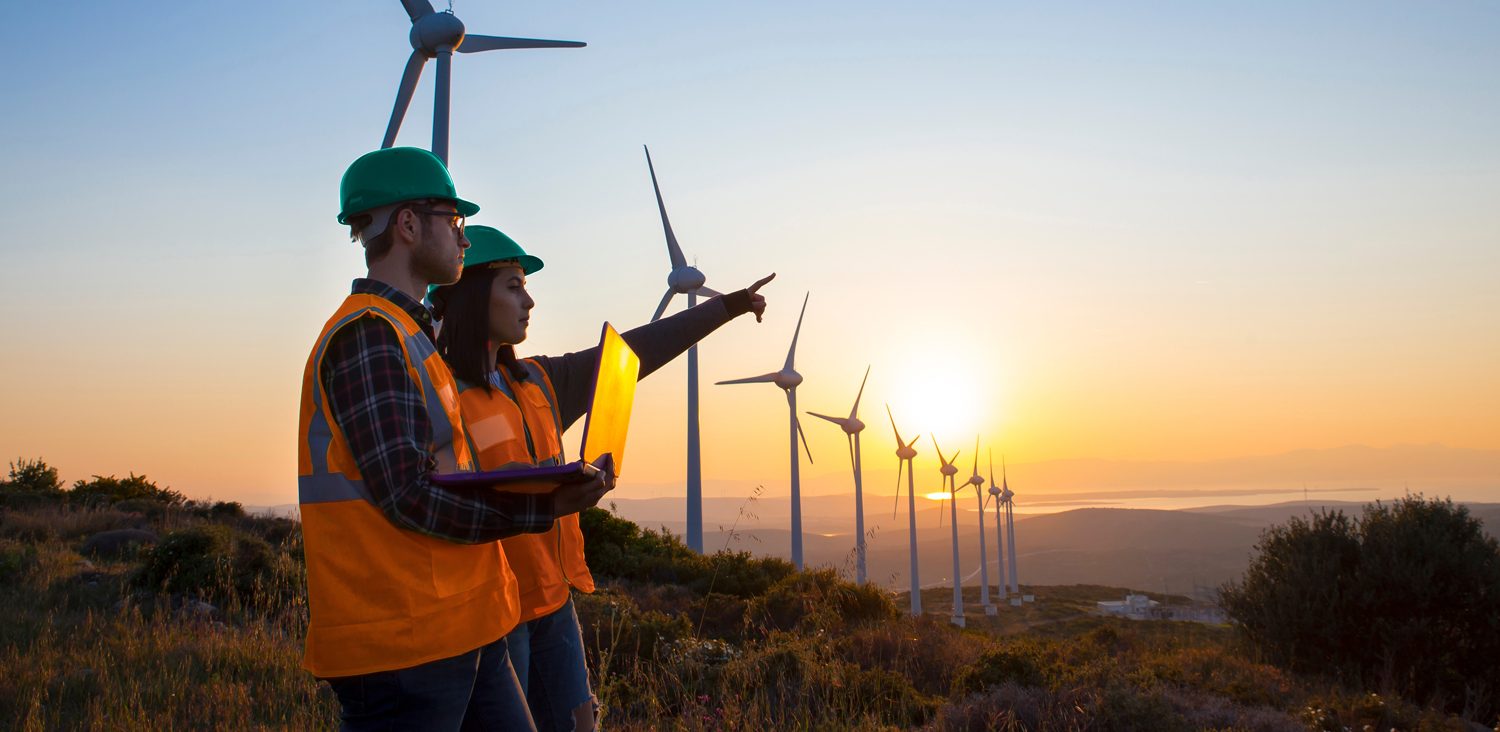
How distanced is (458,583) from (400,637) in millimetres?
169

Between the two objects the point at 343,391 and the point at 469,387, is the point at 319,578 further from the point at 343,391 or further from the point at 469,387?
the point at 469,387

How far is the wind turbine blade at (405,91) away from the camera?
37.6 feet

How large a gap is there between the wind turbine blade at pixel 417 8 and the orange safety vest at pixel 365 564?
43.5 ft

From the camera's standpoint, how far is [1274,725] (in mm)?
8242

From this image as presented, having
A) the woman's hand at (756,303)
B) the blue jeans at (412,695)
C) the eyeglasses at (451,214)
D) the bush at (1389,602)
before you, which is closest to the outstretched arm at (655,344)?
the woman's hand at (756,303)

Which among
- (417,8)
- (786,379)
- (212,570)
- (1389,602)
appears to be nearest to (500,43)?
(417,8)

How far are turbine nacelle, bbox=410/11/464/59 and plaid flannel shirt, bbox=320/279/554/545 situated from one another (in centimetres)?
1266

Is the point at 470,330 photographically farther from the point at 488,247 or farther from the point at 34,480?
the point at 34,480

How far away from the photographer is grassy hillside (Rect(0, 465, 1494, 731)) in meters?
5.78

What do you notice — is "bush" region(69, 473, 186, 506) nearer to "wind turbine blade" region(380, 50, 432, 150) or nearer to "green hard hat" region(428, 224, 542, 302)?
"wind turbine blade" region(380, 50, 432, 150)

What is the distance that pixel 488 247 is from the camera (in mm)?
3004

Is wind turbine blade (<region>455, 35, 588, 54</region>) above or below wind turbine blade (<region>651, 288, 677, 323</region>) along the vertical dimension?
above

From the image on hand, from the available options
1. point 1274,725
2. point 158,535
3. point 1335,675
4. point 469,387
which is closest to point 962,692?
point 1274,725

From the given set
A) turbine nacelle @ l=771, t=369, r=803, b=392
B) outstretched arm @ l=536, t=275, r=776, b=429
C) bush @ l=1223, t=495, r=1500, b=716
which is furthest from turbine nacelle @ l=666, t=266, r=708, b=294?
outstretched arm @ l=536, t=275, r=776, b=429
